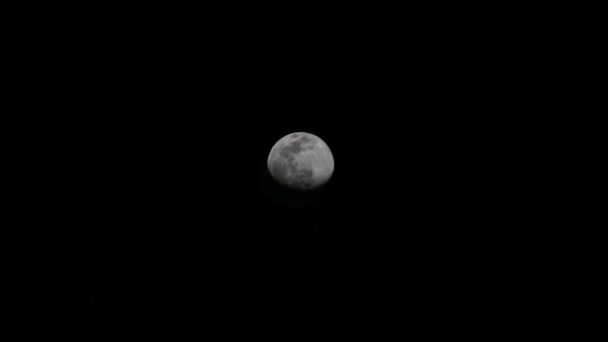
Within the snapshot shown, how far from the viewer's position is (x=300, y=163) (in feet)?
15.6

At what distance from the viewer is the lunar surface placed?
4.76 meters

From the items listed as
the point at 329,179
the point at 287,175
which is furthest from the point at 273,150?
the point at 329,179

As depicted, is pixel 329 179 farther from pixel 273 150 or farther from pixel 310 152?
pixel 273 150

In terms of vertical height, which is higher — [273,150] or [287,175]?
[273,150]

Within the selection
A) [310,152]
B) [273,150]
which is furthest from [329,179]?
[273,150]

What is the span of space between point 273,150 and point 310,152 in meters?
0.47

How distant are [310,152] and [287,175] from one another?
0.37 meters

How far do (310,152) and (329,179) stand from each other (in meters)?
0.42

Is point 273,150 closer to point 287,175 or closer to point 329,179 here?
point 287,175

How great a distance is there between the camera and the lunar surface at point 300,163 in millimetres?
4758

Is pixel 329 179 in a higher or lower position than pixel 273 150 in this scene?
lower

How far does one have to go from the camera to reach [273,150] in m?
5.02

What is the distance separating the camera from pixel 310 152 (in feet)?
15.9
